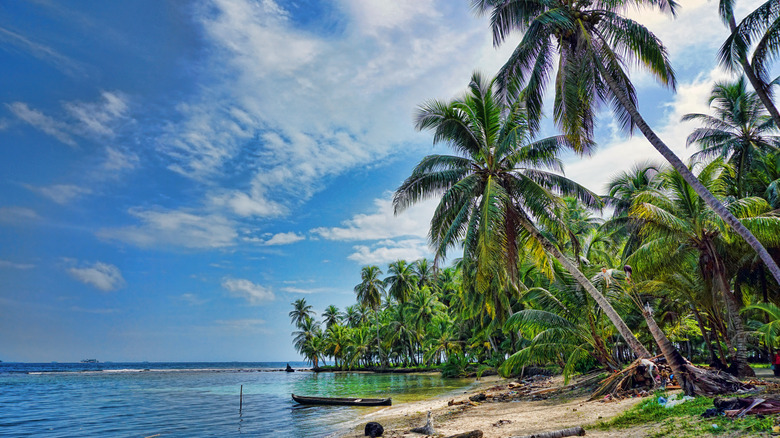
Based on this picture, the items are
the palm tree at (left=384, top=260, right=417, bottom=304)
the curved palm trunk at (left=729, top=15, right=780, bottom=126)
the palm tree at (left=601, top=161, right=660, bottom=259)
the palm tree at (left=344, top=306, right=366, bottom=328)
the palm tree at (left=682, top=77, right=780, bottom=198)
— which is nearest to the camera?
the curved palm trunk at (left=729, top=15, right=780, bottom=126)

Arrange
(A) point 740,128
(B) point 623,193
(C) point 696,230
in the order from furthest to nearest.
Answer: (B) point 623,193, (A) point 740,128, (C) point 696,230

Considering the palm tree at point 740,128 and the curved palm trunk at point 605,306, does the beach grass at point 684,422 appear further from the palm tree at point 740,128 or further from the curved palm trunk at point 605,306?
the palm tree at point 740,128

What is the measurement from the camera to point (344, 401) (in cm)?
2184

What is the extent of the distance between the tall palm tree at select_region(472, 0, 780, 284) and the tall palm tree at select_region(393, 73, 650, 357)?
1.15m

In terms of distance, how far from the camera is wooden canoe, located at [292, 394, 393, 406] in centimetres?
2055

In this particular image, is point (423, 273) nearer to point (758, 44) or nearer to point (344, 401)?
point (344, 401)

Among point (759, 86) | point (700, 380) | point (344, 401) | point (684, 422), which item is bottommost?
point (344, 401)

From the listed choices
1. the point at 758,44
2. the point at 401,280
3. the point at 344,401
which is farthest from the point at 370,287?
the point at 758,44

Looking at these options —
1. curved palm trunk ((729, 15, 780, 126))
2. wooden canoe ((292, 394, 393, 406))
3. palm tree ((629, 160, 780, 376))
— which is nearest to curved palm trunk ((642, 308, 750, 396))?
palm tree ((629, 160, 780, 376))

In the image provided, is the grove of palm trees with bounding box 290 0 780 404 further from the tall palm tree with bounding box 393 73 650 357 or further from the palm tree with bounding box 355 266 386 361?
the palm tree with bounding box 355 266 386 361

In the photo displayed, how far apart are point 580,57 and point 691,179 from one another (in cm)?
468

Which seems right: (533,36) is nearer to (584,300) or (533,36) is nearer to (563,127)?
(563,127)

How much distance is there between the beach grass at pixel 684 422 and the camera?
21.2 feet

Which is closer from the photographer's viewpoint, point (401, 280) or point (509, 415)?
point (509, 415)
